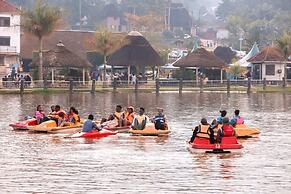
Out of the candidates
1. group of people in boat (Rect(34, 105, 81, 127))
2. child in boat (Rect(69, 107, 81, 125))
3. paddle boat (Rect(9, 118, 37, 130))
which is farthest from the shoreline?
child in boat (Rect(69, 107, 81, 125))

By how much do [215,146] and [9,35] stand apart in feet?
219

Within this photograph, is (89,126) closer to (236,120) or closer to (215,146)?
(236,120)

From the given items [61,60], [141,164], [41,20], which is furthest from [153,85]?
[141,164]

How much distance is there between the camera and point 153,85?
95062 millimetres

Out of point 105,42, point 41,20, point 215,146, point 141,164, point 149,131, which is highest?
point 41,20

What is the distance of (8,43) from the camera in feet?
338

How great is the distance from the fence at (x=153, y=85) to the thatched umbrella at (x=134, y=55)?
12.4 feet

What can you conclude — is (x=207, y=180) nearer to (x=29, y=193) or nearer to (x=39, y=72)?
(x=29, y=193)

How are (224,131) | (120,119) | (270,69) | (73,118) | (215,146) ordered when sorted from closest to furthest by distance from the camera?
1. (215,146)
2. (224,131)
3. (73,118)
4. (120,119)
5. (270,69)

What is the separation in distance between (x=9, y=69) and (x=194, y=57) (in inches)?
700

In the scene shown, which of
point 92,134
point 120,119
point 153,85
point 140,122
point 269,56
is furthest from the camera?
point 269,56

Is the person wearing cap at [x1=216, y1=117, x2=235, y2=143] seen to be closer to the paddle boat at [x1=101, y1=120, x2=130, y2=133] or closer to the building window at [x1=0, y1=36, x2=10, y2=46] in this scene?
the paddle boat at [x1=101, y1=120, x2=130, y2=133]

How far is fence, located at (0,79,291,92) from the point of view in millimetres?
86000

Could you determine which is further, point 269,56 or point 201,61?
point 269,56
